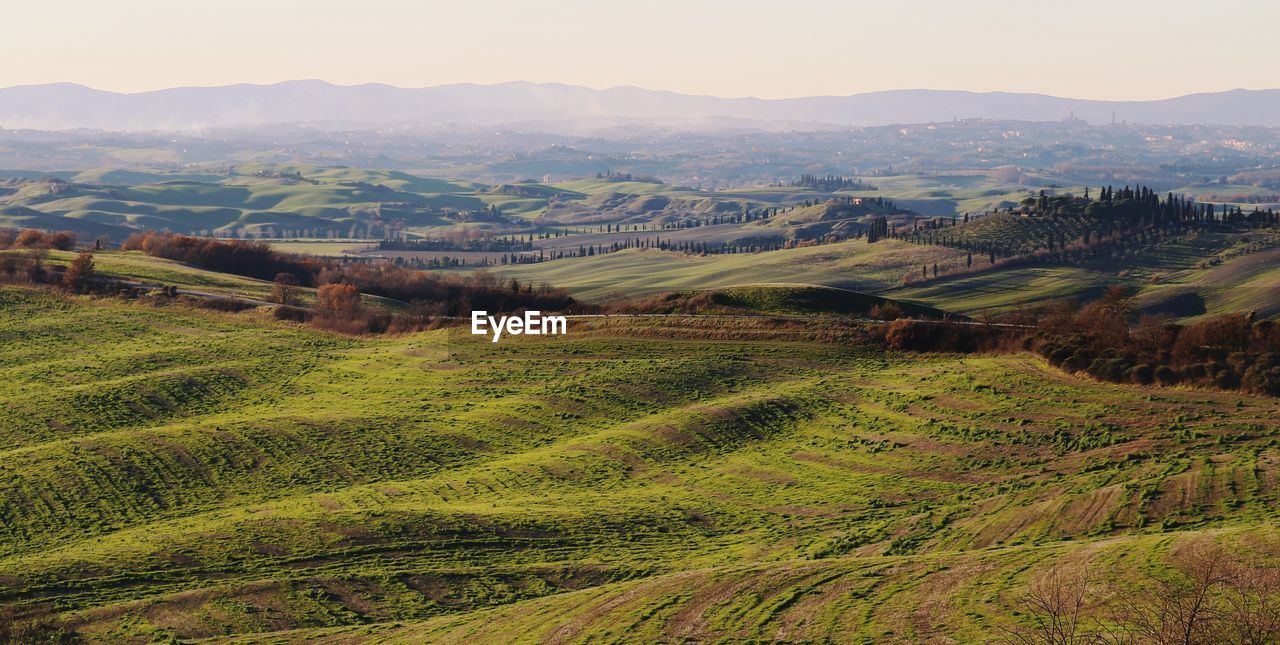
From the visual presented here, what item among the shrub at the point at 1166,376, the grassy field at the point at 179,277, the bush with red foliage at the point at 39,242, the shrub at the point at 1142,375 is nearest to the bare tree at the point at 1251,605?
the shrub at the point at 1166,376

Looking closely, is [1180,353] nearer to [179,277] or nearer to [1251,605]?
[1251,605]

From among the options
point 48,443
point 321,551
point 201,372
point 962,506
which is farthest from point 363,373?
point 962,506

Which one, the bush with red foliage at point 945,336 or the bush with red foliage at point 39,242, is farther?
the bush with red foliage at point 39,242

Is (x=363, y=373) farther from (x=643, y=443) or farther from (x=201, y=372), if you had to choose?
(x=643, y=443)

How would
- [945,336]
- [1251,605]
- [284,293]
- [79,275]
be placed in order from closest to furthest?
[1251,605]
[945,336]
[79,275]
[284,293]

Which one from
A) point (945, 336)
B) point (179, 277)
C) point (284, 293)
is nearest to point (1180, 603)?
point (945, 336)

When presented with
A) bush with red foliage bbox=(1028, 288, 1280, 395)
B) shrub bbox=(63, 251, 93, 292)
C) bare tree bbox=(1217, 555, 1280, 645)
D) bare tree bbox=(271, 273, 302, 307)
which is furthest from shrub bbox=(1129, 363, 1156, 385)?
shrub bbox=(63, 251, 93, 292)

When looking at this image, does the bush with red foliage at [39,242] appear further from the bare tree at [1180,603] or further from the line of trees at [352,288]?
the bare tree at [1180,603]

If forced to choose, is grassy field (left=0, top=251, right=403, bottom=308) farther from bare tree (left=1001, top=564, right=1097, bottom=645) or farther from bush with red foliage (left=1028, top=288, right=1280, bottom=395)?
bare tree (left=1001, top=564, right=1097, bottom=645)
